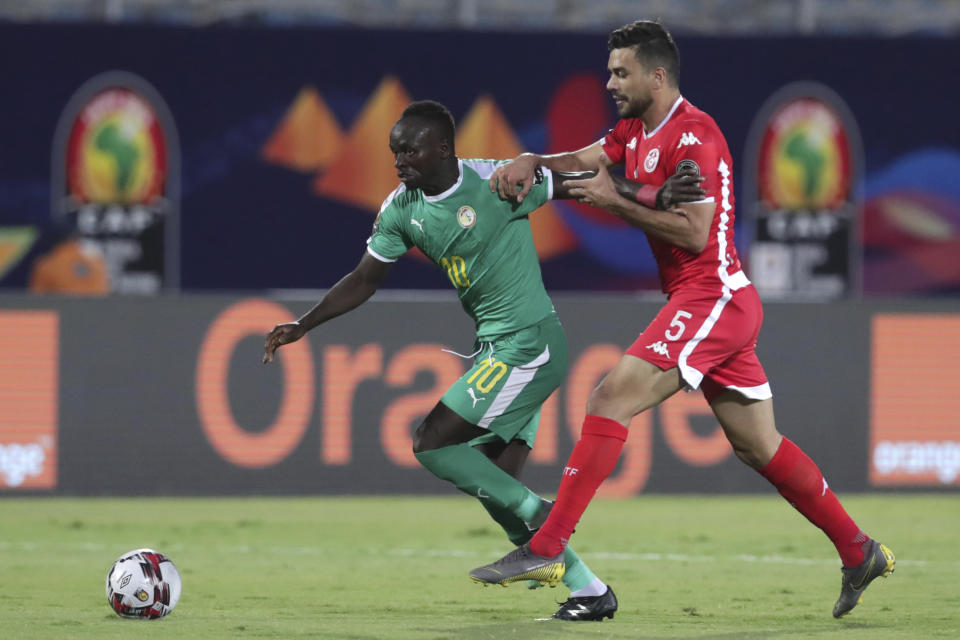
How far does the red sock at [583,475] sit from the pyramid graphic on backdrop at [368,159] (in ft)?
38.9

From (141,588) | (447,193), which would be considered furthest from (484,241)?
(141,588)

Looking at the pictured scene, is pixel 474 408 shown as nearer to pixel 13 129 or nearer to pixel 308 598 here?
pixel 308 598

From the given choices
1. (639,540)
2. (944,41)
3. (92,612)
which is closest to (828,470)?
(639,540)

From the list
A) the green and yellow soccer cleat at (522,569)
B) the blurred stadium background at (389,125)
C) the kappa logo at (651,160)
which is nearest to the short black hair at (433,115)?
the kappa logo at (651,160)

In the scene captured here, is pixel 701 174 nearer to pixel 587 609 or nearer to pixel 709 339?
pixel 709 339

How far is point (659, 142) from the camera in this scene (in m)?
6.21

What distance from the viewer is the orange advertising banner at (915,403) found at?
485 inches

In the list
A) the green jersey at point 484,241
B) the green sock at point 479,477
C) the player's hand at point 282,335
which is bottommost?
the green sock at point 479,477

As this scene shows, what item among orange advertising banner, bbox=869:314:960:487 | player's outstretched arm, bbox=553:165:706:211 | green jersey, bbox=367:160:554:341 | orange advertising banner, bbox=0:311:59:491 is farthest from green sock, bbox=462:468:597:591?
orange advertising banner, bbox=869:314:960:487

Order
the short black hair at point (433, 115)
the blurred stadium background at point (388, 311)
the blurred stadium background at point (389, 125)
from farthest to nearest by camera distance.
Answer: the blurred stadium background at point (389, 125)
the blurred stadium background at point (388, 311)
the short black hair at point (433, 115)

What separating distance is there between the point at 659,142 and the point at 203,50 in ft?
39.9

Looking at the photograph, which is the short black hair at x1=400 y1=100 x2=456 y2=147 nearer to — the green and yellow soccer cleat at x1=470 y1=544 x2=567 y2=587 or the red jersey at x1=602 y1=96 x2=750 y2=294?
the red jersey at x1=602 y1=96 x2=750 y2=294

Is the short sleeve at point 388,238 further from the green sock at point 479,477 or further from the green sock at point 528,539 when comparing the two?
the green sock at point 528,539

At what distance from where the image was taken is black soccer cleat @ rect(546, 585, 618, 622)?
628 centimetres
